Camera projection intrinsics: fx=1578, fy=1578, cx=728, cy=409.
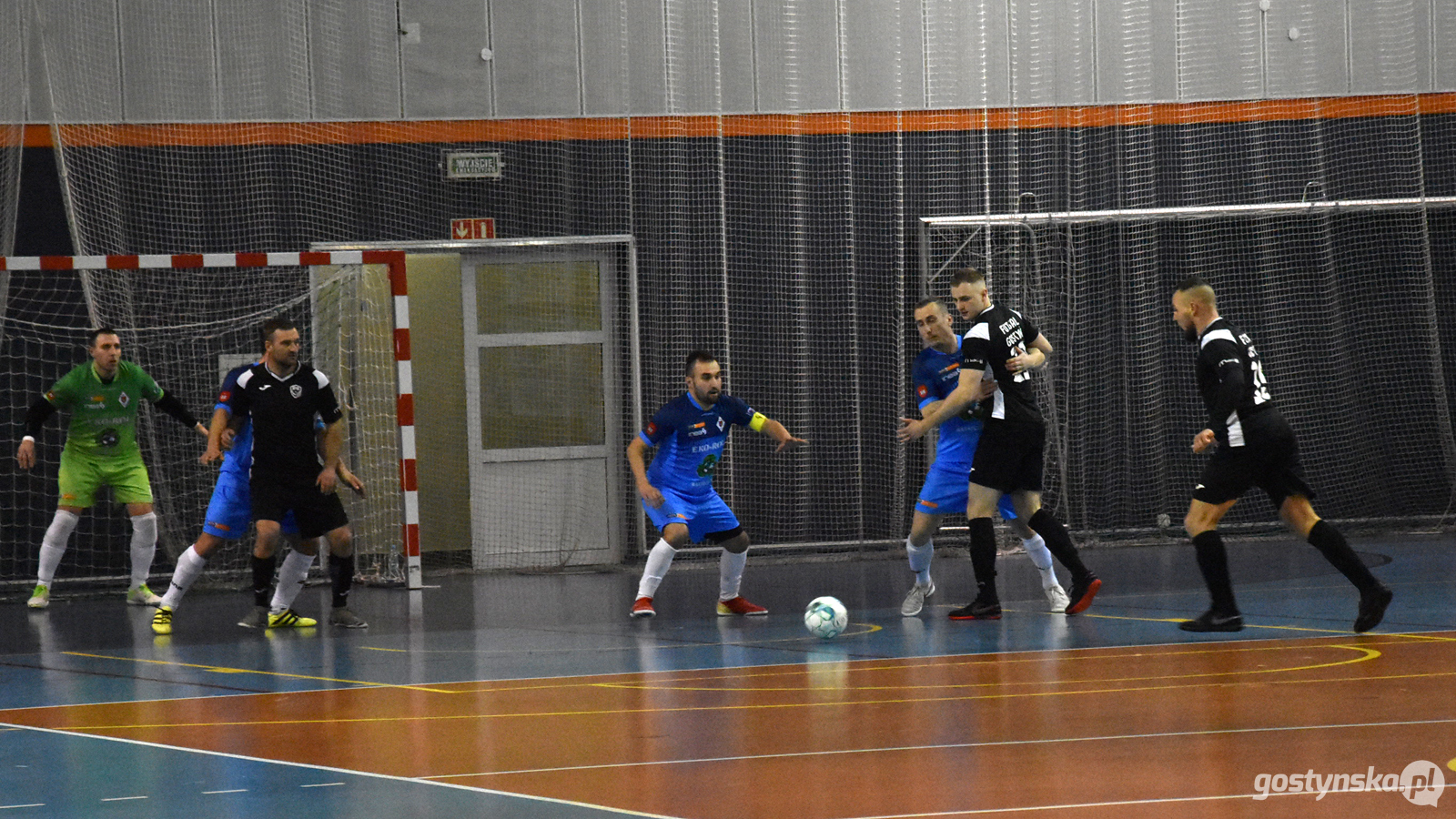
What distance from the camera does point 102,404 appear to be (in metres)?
11.3

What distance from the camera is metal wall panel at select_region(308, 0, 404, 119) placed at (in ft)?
43.8

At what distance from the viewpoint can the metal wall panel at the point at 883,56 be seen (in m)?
14.1

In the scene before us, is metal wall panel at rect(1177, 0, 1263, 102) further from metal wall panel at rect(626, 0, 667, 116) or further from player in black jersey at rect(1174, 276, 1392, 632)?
player in black jersey at rect(1174, 276, 1392, 632)

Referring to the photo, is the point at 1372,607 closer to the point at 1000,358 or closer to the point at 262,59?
the point at 1000,358

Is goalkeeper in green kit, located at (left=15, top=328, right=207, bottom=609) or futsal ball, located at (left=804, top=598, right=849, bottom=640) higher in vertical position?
goalkeeper in green kit, located at (left=15, top=328, right=207, bottom=609)

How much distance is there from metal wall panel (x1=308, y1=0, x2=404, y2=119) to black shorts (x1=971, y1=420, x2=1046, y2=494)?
6.56 metres

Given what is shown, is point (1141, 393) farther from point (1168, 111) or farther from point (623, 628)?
point (623, 628)

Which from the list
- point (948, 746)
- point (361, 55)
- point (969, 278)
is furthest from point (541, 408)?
point (948, 746)

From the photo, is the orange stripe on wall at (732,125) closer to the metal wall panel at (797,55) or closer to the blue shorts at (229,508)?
the metal wall panel at (797,55)

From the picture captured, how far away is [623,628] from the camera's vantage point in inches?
384

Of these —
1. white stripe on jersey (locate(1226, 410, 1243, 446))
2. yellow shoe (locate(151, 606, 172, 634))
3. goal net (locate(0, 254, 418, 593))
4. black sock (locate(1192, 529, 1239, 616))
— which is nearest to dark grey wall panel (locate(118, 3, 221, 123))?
goal net (locate(0, 254, 418, 593))

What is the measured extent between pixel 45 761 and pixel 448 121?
28.1 feet

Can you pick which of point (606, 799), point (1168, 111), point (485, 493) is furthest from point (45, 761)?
point (1168, 111)

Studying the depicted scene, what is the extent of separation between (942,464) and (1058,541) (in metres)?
1.02
